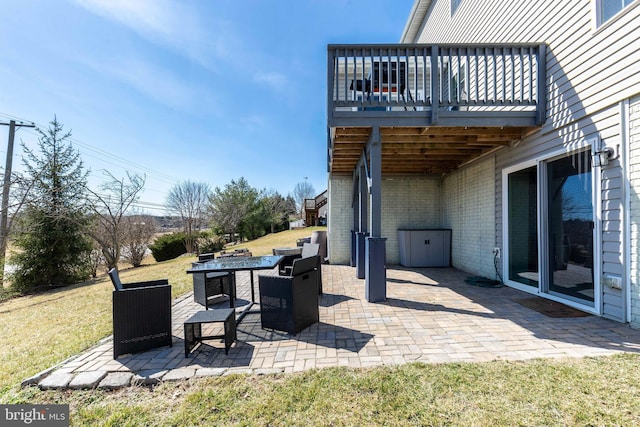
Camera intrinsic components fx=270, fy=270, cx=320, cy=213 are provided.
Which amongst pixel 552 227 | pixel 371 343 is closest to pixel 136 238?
pixel 371 343

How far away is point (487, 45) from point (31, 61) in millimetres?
12401

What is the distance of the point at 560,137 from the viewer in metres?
4.00

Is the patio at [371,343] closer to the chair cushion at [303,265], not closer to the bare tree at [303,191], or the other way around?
the chair cushion at [303,265]

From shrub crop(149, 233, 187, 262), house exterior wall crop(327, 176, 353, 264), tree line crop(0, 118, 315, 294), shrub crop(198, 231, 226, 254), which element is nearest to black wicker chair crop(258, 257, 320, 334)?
house exterior wall crop(327, 176, 353, 264)

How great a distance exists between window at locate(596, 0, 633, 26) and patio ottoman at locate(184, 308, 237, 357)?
575cm

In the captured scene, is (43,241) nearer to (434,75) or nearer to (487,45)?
(434,75)

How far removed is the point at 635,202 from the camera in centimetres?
303

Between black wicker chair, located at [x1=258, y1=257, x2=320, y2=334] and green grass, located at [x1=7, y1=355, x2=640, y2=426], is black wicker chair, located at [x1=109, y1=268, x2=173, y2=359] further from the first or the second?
black wicker chair, located at [x1=258, y1=257, x2=320, y2=334]

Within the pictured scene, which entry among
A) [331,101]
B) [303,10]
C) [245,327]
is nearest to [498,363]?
[245,327]

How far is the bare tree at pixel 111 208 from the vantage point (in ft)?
34.2

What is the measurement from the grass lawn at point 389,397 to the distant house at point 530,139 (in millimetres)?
1881

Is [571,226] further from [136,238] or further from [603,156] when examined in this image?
[136,238]

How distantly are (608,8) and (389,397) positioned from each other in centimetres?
515

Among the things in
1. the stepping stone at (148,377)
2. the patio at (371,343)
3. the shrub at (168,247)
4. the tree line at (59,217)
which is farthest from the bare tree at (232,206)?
the stepping stone at (148,377)
